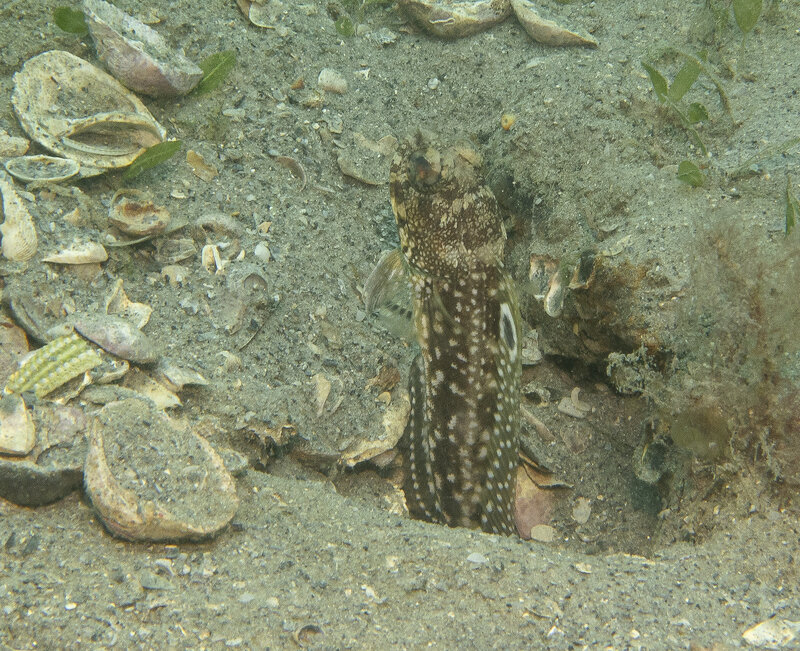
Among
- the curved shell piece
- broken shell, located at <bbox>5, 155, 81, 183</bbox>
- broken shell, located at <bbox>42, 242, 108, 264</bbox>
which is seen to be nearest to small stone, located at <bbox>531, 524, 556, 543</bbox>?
broken shell, located at <bbox>42, 242, 108, 264</bbox>

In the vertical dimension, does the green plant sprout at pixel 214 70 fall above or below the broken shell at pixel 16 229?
above

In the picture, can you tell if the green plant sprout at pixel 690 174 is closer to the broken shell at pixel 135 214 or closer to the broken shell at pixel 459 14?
the broken shell at pixel 459 14

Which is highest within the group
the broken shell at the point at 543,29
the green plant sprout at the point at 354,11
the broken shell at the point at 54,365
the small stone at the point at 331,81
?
the broken shell at the point at 543,29

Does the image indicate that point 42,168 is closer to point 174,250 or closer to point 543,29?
point 174,250

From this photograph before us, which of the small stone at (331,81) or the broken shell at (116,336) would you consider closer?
the broken shell at (116,336)

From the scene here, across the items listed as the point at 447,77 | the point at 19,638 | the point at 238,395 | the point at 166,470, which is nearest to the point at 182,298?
the point at 238,395

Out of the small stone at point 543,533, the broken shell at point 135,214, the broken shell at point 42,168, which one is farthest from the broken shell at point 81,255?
the small stone at point 543,533

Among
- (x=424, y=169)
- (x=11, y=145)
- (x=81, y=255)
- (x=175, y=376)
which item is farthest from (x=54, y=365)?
(x=424, y=169)
